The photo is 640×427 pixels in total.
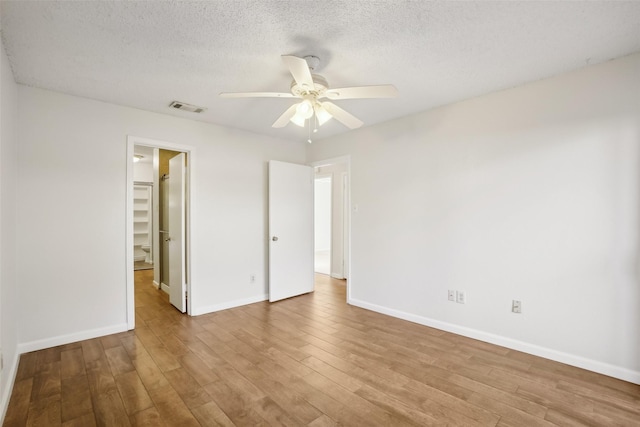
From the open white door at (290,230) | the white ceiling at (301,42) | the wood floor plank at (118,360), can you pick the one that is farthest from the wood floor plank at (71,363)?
the white ceiling at (301,42)

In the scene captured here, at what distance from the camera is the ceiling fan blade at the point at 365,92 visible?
1.96 m

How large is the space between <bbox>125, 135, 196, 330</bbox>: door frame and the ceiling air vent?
46 centimetres

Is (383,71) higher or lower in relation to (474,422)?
higher

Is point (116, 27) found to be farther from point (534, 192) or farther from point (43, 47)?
point (534, 192)

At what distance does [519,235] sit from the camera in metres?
2.74

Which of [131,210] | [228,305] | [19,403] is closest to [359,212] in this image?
[228,305]

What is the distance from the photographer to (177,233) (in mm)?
3908

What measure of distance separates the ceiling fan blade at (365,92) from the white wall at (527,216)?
4.91 ft

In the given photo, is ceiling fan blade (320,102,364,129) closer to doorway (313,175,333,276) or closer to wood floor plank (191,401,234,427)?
wood floor plank (191,401,234,427)

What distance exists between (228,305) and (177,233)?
1165mm

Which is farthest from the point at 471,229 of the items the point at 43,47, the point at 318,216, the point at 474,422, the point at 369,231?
the point at 318,216

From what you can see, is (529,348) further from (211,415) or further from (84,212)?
(84,212)

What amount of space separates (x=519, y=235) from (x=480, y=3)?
198 centimetres

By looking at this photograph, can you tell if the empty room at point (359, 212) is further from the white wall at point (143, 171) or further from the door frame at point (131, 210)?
the white wall at point (143, 171)
